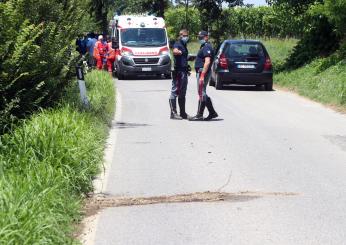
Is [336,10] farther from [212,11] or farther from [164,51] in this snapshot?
[212,11]

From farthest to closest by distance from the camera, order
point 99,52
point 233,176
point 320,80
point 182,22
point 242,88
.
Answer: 1. point 182,22
2. point 99,52
3. point 242,88
4. point 320,80
5. point 233,176

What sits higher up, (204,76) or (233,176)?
(204,76)

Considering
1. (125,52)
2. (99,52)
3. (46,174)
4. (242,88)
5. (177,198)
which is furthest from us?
(125,52)

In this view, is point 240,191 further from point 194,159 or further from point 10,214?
point 10,214

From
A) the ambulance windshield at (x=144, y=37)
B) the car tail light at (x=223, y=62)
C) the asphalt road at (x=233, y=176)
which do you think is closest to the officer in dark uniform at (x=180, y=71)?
the asphalt road at (x=233, y=176)

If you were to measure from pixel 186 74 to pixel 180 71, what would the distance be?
15cm

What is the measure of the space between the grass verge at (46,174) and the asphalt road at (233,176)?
1.29ft

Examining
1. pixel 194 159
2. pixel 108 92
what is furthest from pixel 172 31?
pixel 194 159

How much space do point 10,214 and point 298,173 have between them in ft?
15.3

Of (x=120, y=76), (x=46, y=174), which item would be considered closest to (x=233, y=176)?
(x=46, y=174)

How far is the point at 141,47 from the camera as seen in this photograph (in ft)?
94.2

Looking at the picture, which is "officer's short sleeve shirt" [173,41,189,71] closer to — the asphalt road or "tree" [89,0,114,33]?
the asphalt road

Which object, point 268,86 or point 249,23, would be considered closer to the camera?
point 268,86

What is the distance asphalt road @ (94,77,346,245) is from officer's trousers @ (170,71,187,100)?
0.66 metres
